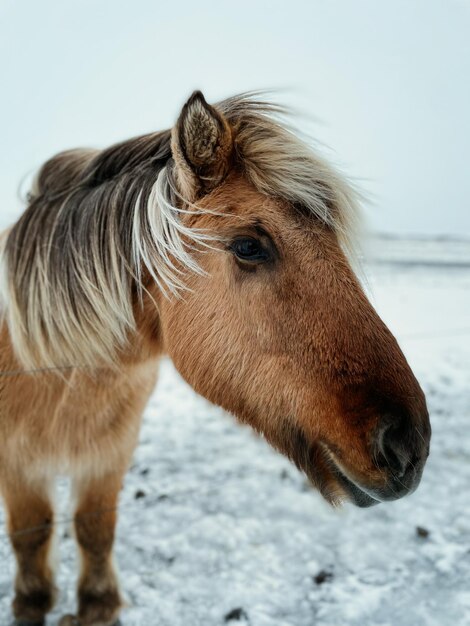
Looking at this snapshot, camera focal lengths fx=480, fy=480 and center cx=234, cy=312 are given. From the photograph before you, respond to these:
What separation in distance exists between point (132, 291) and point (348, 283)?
942 millimetres

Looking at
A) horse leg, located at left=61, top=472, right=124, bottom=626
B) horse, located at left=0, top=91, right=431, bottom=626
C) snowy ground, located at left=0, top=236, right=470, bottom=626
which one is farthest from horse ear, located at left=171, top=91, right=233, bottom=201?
horse leg, located at left=61, top=472, right=124, bottom=626

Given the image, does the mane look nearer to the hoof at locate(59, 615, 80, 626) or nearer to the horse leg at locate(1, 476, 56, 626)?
the horse leg at locate(1, 476, 56, 626)

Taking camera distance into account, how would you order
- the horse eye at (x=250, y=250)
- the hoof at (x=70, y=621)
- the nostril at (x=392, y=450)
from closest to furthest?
1. the nostril at (x=392, y=450)
2. the horse eye at (x=250, y=250)
3. the hoof at (x=70, y=621)

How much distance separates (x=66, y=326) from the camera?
204cm

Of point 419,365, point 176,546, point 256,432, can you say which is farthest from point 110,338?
point 419,365

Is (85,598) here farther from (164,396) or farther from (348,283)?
(164,396)

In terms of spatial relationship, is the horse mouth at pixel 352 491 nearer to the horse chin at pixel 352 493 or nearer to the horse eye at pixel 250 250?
the horse chin at pixel 352 493

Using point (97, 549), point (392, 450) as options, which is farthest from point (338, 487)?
point (97, 549)

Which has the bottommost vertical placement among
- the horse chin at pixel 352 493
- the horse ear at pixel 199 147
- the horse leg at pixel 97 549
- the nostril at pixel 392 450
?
the horse leg at pixel 97 549

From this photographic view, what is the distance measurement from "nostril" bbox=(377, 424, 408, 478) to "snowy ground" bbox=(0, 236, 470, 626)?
791 millimetres

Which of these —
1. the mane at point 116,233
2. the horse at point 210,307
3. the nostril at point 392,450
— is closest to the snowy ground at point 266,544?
the horse at point 210,307

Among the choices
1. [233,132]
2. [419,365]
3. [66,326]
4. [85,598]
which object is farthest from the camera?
[419,365]

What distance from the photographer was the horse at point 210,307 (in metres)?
1.56

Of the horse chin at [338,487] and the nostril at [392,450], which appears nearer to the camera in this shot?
the nostril at [392,450]
